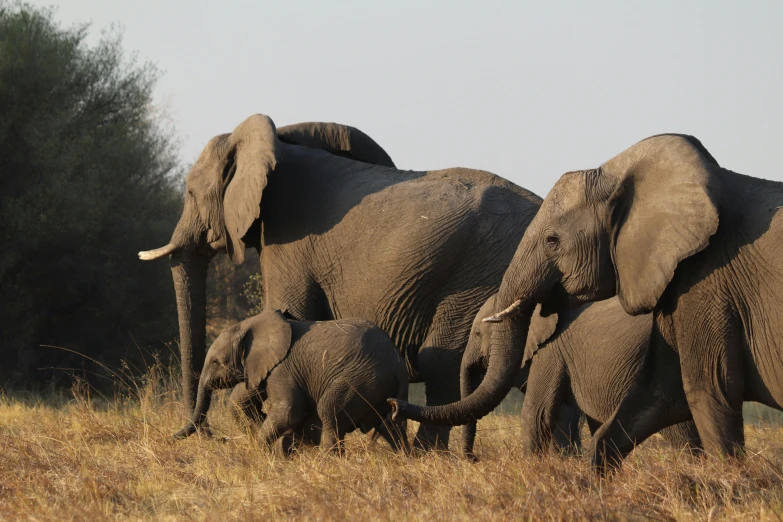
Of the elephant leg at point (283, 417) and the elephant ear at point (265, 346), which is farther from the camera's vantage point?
the elephant ear at point (265, 346)

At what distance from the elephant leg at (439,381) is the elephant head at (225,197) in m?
1.63

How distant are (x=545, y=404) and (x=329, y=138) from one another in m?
3.27

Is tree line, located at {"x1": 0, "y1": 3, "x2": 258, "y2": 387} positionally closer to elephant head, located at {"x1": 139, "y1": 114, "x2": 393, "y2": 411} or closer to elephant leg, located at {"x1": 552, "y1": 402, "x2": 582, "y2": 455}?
elephant head, located at {"x1": 139, "y1": 114, "x2": 393, "y2": 411}

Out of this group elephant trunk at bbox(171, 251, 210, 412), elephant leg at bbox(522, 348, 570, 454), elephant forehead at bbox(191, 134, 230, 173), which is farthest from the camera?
elephant trunk at bbox(171, 251, 210, 412)

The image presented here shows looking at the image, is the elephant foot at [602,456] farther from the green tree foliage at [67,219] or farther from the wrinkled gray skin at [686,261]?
the green tree foliage at [67,219]

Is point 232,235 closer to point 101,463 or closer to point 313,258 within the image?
point 313,258

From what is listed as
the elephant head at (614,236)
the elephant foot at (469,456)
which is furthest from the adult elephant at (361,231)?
the elephant head at (614,236)

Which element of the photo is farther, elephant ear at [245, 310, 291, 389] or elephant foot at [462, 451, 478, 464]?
elephant ear at [245, 310, 291, 389]

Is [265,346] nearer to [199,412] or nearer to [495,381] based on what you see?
[199,412]

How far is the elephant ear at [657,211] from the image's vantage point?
5.68 m

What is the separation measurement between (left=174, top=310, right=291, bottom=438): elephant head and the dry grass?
42cm

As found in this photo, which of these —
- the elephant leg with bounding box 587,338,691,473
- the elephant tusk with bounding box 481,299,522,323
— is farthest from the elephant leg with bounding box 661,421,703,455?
the elephant tusk with bounding box 481,299,522,323

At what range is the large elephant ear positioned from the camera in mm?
8719

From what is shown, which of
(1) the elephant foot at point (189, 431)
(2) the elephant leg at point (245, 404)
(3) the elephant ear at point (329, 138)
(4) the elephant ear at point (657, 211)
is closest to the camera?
(4) the elephant ear at point (657, 211)
